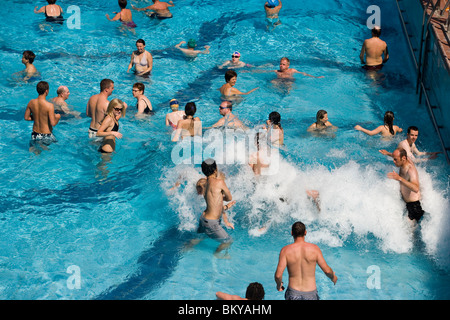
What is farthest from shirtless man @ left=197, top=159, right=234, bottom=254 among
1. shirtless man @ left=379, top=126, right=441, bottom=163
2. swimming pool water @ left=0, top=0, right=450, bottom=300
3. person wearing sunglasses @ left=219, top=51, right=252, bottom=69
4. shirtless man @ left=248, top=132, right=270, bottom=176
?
person wearing sunglasses @ left=219, top=51, right=252, bottom=69

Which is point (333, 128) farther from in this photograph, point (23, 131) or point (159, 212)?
point (23, 131)

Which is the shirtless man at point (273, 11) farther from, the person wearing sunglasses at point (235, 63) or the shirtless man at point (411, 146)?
the shirtless man at point (411, 146)

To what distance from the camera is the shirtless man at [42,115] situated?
973 centimetres

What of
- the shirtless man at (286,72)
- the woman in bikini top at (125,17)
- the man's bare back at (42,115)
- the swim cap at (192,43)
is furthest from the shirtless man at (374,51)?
the man's bare back at (42,115)

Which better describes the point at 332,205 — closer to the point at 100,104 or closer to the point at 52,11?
the point at 100,104

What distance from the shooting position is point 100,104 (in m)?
9.94

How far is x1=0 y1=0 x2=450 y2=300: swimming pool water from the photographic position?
305 inches

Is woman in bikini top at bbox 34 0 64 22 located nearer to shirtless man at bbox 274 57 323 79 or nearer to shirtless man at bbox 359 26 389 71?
shirtless man at bbox 274 57 323 79

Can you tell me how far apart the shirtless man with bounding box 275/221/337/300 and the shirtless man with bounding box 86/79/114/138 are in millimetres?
5081

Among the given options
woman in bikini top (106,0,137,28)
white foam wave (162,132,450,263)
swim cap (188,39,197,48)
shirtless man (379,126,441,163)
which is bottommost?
white foam wave (162,132,450,263)

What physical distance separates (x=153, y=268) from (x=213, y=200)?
4.61 ft
